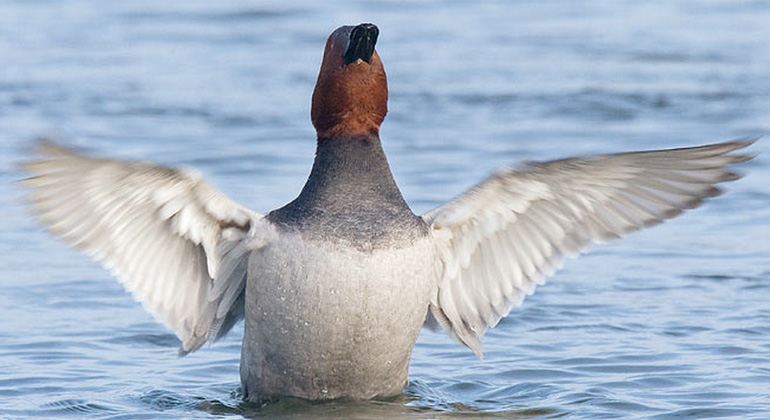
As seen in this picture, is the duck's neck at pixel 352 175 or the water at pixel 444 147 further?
the water at pixel 444 147

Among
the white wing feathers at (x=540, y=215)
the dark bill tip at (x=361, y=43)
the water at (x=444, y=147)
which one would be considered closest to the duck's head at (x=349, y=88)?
the dark bill tip at (x=361, y=43)

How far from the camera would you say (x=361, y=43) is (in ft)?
20.5

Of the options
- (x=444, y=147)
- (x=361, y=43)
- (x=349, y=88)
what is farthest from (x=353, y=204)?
(x=444, y=147)

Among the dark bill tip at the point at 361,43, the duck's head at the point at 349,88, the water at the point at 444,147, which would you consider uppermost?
the dark bill tip at the point at 361,43

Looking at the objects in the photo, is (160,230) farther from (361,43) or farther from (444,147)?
(444,147)

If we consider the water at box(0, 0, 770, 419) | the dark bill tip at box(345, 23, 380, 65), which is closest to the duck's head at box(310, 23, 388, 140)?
the dark bill tip at box(345, 23, 380, 65)

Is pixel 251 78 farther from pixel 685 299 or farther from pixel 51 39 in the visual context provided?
pixel 685 299

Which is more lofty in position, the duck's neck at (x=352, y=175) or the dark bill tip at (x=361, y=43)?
the dark bill tip at (x=361, y=43)

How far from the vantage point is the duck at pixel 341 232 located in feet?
20.0

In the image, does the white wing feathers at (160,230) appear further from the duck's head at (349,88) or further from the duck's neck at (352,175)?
the duck's head at (349,88)

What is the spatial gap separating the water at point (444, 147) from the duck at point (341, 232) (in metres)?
0.28

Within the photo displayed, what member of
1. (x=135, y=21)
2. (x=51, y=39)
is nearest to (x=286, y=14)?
(x=135, y=21)

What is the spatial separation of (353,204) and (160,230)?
0.89 meters

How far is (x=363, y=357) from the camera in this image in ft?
20.7
